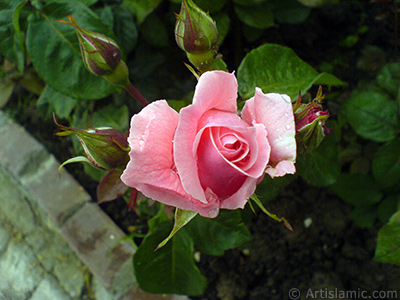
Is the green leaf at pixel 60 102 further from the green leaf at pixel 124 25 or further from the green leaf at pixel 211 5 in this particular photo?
the green leaf at pixel 211 5

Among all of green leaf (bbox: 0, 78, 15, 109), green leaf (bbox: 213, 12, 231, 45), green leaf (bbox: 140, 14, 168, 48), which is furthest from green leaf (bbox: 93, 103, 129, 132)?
green leaf (bbox: 0, 78, 15, 109)

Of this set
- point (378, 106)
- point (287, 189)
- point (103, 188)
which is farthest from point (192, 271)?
point (378, 106)

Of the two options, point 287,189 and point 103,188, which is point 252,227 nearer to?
point 287,189

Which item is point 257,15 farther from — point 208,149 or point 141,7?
point 208,149

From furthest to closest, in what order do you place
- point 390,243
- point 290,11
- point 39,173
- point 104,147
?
point 39,173 < point 290,11 < point 390,243 < point 104,147

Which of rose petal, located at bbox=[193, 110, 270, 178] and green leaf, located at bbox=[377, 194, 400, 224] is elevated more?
rose petal, located at bbox=[193, 110, 270, 178]

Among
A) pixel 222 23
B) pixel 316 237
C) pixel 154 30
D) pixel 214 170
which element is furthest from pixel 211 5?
pixel 316 237

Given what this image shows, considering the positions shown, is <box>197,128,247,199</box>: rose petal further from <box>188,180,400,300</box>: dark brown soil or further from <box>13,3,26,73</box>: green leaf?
<box>188,180,400,300</box>: dark brown soil
